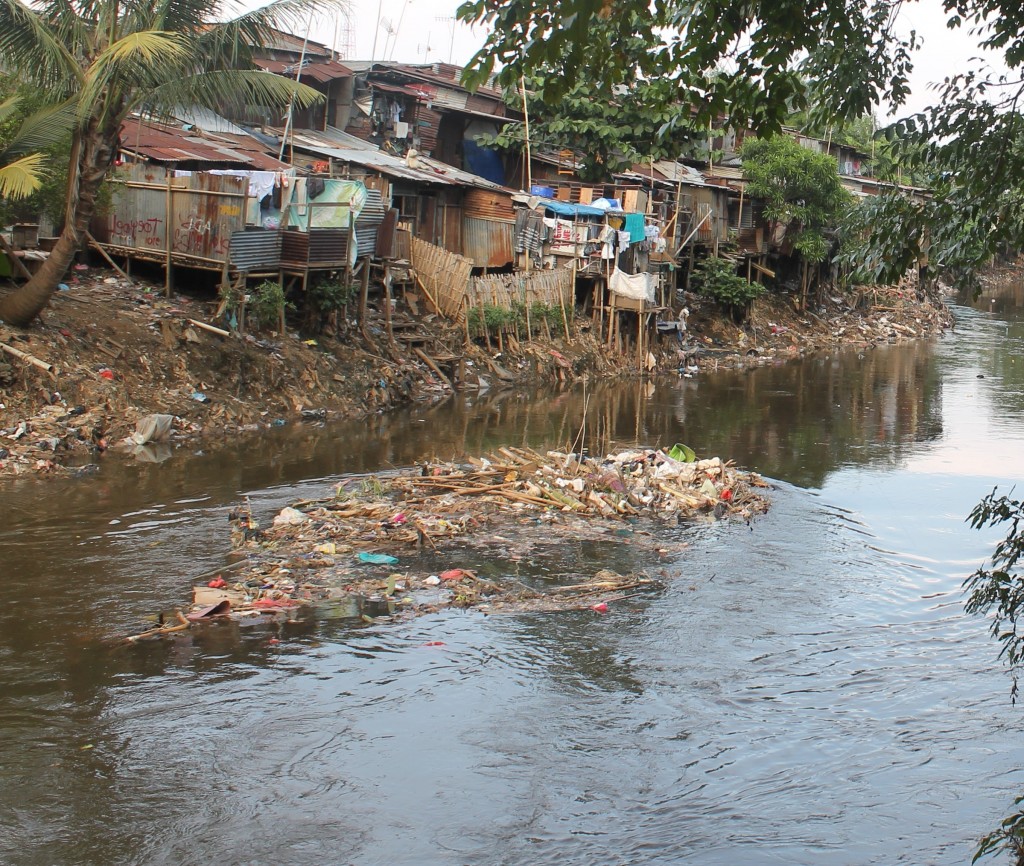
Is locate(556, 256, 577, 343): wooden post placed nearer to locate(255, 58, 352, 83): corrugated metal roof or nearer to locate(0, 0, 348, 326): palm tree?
locate(255, 58, 352, 83): corrugated metal roof

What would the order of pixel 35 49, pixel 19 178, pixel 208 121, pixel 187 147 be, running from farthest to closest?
pixel 208 121
pixel 187 147
pixel 35 49
pixel 19 178

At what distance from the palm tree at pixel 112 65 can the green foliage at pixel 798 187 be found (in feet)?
61.7

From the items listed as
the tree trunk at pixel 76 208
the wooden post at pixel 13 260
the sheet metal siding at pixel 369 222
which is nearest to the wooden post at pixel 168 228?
the wooden post at pixel 13 260

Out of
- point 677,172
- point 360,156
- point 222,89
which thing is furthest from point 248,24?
point 677,172

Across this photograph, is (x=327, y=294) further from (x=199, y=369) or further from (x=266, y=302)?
(x=199, y=369)

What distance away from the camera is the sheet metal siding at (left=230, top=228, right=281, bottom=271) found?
1780 cm

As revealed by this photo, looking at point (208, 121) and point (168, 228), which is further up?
point (208, 121)

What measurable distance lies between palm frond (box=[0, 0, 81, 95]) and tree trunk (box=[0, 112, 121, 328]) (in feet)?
2.20

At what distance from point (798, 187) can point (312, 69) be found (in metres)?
14.4

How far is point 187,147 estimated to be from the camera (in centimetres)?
2009

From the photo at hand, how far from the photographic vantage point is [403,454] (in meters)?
16.7

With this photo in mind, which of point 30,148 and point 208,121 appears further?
point 208,121

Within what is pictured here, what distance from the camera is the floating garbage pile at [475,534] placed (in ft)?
34.1

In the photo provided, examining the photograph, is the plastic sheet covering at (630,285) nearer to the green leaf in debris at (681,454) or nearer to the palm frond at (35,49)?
the green leaf in debris at (681,454)
